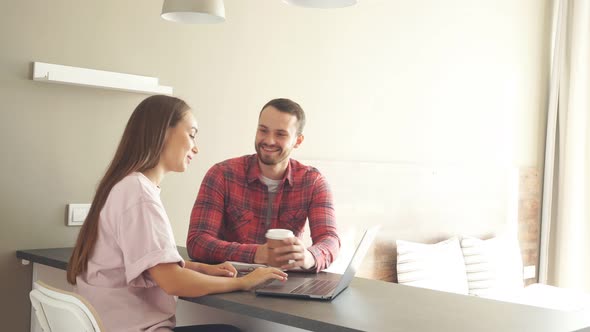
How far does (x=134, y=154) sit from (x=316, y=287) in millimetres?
633

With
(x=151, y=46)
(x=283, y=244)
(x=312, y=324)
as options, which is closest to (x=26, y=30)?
(x=151, y=46)

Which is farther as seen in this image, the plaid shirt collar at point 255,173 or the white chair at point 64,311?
the plaid shirt collar at point 255,173

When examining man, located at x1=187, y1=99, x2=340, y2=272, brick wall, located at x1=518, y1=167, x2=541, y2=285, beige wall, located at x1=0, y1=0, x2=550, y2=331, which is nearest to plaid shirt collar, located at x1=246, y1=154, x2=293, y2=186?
man, located at x1=187, y1=99, x2=340, y2=272

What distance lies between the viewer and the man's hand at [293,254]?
226cm

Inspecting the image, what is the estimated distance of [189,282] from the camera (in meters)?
1.90

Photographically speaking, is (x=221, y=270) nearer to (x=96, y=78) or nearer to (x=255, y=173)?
(x=255, y=173)

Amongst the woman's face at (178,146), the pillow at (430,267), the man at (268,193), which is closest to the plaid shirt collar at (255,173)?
the man at (268,193)

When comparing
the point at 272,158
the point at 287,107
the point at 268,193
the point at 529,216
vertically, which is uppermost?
the point at 287,107

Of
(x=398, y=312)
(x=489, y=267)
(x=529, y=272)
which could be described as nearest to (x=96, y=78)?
(x=398, y=312)

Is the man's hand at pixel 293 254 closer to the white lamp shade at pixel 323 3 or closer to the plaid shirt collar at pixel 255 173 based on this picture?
the plaid shirt collar at pixel 255 173

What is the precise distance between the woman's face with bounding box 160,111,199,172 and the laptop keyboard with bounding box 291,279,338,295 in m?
0.48

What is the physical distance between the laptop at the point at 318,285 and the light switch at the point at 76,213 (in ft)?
3.23

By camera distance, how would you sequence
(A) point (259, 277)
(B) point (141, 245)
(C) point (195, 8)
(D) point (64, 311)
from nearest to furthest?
(D) point (64, 311) < (B) point (141, 245) < (A) point (259, 277) < (C) point (195, 8)

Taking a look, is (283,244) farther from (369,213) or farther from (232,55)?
(369,213)
